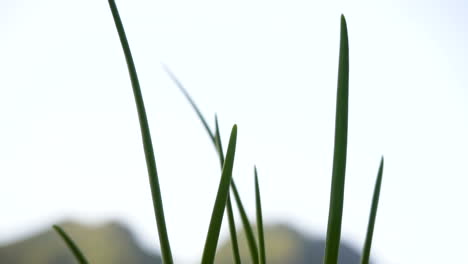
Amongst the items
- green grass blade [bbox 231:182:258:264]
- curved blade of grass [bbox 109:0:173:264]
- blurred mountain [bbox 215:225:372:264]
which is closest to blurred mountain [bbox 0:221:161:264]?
blurred mountain [bbox 215:225:372:264]

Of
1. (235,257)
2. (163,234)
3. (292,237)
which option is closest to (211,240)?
(163,234)

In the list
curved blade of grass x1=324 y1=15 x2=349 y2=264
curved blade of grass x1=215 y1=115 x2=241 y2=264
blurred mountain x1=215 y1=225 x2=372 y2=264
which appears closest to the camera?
curved blade of grass x1=324 y1=15 x2=349 y2=264

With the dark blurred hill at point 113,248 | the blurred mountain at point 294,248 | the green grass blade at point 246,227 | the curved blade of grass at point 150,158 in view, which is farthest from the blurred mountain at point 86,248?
the curved blade of grass at point 150,158

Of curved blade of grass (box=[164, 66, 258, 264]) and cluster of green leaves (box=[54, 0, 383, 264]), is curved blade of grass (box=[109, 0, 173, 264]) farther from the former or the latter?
curved blade of grass (box=[164, 66, 258, 264])

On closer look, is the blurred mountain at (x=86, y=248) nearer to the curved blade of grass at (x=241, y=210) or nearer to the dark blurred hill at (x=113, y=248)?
the dark blurred hill at (x=113, y=248)

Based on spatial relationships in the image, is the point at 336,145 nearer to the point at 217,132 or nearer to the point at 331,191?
the point at 331,191

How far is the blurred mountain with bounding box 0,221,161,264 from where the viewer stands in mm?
4828

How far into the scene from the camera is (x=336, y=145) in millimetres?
154

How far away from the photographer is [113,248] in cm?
514

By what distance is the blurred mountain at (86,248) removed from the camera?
4.83 m

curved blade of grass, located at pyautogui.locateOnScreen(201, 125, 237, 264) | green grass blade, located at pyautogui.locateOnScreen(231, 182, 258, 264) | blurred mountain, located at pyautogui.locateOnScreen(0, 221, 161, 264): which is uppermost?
curved blade of grass, located at pyautogui.locateOnScreen(201, 125, 237, 264)

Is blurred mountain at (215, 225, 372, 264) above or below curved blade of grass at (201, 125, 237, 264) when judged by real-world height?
below

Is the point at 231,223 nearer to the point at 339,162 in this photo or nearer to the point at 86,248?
the point at 339,162

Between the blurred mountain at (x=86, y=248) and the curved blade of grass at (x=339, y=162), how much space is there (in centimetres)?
472
